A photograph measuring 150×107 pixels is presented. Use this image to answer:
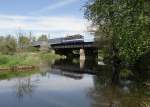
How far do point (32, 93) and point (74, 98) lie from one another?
21.5ft

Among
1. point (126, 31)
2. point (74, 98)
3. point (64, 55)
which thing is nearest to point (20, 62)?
Result: point (74, 98)

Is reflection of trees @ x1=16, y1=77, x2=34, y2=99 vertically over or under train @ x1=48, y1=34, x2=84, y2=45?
under

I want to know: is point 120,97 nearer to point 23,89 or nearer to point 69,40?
point 23,89

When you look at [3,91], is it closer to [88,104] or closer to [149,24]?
[88,104]

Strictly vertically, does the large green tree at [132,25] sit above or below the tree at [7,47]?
above

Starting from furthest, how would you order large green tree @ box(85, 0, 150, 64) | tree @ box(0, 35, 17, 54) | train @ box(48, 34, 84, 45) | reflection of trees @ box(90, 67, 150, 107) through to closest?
1. train @ box(48, 34, 84, 45)
2. tree @ box(0, 35, 17, 54)
3. reflection of trees @ box(90, 67, 150, 107)
4. large green tree @ box(85, 0, 150, 64)

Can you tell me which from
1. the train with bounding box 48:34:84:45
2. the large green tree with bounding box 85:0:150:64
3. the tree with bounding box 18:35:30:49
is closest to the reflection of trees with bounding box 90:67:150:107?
the large green tree with bounding box 85:0:150:64

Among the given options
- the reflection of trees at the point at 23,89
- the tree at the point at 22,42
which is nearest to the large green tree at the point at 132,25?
the reflection of trees at the point at 23,89

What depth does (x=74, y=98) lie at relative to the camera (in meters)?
35.1

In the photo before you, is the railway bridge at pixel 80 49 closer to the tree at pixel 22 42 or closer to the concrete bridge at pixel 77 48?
the concrete bridge at pixel 77 48

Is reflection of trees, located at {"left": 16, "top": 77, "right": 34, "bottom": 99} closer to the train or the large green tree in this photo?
the large green tree

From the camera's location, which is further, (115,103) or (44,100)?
(44,100)

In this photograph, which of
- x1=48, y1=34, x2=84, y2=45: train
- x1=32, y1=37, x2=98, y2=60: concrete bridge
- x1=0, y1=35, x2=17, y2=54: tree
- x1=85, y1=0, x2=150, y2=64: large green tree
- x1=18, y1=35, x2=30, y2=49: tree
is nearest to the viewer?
x1=85, y1=0, x2=150, y2=64: large green tree

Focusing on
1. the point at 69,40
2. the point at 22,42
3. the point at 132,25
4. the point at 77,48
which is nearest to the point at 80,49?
the point at 77,48
